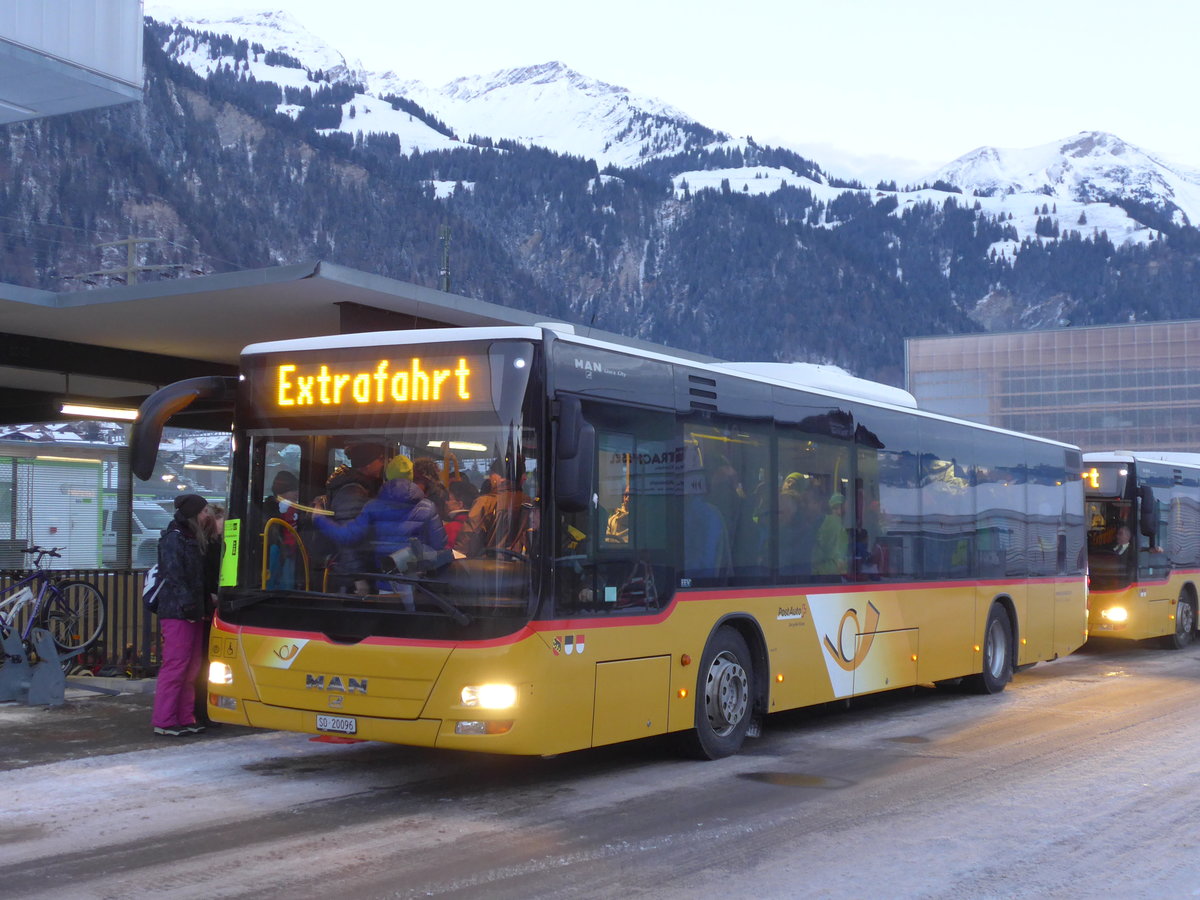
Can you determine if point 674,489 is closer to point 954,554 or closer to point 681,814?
point 681,814

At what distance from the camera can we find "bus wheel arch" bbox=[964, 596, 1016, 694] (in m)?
13.9

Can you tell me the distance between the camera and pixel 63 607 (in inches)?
573

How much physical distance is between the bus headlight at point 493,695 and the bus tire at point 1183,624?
51.4 ft

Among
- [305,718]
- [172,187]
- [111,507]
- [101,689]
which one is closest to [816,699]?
[305,718]

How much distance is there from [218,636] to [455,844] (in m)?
2.54

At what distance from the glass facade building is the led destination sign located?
335 ft

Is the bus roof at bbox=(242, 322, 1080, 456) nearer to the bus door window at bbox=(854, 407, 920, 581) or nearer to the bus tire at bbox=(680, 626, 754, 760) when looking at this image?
the bus door window at bbox=(854, 407, 920, 581)

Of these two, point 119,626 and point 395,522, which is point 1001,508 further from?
point 119,626

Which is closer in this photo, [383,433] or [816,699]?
[383,433]

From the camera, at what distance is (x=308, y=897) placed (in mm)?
5992

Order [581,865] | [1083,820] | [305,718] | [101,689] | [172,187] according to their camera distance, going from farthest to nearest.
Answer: [172,187] → [101,689] → [305,718] → [1083,820] → [581,865]

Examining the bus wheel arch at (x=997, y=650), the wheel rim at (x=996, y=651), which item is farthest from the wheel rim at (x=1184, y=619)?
the wheel rim at (x=996, y=651)

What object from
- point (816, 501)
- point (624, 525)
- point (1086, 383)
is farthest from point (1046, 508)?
point (1086, 383)

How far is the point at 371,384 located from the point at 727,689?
11.0 ft
